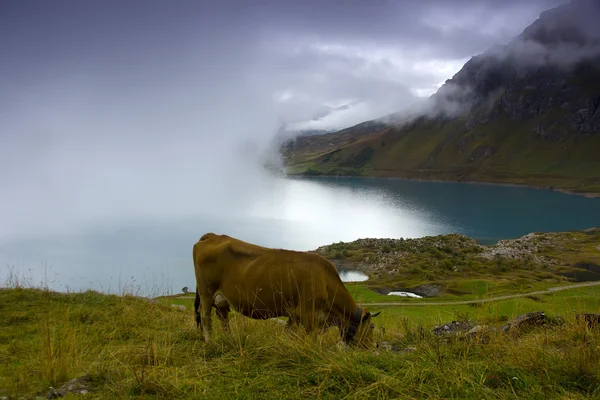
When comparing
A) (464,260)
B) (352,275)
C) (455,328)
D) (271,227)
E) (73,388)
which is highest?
(73,388)

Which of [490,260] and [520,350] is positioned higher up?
[520,350]

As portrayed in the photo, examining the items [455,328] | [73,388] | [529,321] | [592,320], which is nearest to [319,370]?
[73,388]

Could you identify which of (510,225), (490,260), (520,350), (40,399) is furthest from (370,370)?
(510,225)

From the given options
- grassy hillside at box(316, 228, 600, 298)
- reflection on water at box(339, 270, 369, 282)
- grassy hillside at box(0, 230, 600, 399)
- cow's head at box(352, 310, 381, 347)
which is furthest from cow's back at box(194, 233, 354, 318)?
reflection on water at box(339, 270, 369, 282)

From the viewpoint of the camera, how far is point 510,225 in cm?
12200

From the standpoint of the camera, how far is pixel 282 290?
325 inches

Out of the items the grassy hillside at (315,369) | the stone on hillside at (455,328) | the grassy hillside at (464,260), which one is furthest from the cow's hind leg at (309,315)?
the grassy hillside at (464,260)

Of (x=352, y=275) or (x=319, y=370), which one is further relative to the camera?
(x=352, y=275)

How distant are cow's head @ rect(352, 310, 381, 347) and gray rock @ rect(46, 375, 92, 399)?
4.46 m

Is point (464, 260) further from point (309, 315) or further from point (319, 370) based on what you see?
A: point (319, 370)

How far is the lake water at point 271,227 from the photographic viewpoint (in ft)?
244

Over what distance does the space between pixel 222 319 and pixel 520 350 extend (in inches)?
229

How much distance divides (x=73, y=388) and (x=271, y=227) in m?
103

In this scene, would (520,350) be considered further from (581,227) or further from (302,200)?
(302,200)
